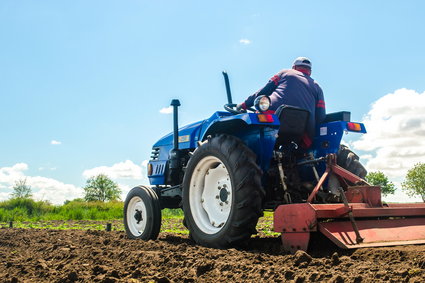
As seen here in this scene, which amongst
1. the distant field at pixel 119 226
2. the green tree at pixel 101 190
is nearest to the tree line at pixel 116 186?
the green tree at pixel 101 190

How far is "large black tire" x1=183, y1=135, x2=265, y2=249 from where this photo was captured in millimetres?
3918

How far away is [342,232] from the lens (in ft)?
11.5

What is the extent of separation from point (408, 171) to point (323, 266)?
38341mm

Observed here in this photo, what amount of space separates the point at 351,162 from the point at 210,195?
1.80m

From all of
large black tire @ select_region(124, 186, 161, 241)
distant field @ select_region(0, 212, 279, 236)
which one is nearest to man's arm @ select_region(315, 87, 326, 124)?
large black tire @ select_region(124, 186, 161, 241)

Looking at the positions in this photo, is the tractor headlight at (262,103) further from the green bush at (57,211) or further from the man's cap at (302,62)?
the green bush at (57,211)

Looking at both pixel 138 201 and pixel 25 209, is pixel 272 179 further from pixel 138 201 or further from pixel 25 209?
pixel 25 209

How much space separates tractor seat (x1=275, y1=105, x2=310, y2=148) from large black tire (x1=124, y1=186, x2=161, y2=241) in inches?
74.9

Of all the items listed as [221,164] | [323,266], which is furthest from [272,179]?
[323,266]

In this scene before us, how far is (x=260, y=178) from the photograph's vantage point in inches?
156

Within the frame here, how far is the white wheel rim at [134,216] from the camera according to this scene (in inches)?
231

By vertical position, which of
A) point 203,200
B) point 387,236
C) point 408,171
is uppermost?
point 408,171

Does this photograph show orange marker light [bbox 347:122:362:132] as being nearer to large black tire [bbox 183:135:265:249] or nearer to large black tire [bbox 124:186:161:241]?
large black tire [bbox 183:135:265:249]

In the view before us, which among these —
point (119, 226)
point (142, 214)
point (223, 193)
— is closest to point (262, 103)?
point (223, 193)
